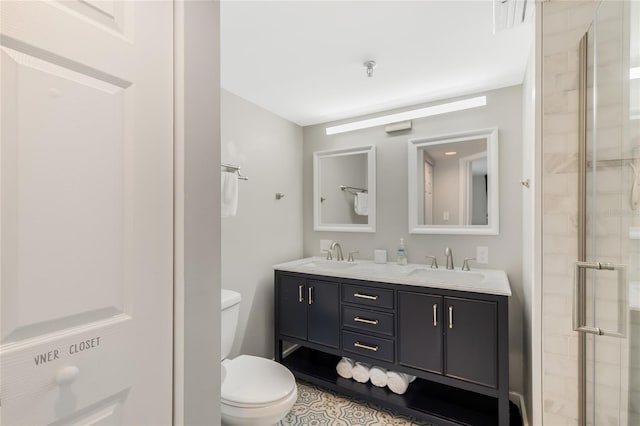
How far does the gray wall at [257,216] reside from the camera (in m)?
2.20

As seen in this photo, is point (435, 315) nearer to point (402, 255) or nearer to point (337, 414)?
point (402, 255)

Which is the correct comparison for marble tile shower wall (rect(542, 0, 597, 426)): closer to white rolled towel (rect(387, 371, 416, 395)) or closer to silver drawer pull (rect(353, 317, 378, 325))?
white rolled towel (rect(387, 371, 416, 395))

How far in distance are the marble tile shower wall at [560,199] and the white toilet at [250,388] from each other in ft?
3.95

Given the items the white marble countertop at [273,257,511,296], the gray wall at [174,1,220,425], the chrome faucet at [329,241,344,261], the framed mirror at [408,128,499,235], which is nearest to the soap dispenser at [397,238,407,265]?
the white marble countertop at [273,257,511,296]

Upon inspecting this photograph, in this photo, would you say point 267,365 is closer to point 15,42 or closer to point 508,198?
point 15,42

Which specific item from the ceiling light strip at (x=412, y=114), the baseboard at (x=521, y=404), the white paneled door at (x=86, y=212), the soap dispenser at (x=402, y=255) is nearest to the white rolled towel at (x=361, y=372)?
the soap dispenser at (x=402, y=255)

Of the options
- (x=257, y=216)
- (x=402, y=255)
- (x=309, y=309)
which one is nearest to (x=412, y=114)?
(x=402, y=255)

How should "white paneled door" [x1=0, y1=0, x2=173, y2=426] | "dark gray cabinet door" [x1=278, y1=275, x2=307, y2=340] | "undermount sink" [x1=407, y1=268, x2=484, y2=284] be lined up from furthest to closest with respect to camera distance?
"dark gray cabinet door" [x1=278, y1=275, x2=307, y2=340]
"undermount sink" [x1=407, y1=268, x2=484, y2=284]
"white paneled door" [x1=0, y1=0, x2=173, y2=426]

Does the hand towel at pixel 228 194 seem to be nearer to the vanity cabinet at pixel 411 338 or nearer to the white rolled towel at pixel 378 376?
the vanity cabinet at pixel 411 338

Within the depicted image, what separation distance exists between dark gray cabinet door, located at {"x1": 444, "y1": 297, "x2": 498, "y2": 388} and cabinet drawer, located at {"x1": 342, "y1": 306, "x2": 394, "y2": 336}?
36cm

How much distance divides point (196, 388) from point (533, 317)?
142 centimetres

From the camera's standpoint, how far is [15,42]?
549 millimetres

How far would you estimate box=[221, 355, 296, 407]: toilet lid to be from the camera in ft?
4.56

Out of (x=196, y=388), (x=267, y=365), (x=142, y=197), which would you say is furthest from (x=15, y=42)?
(x=267, y=365)
